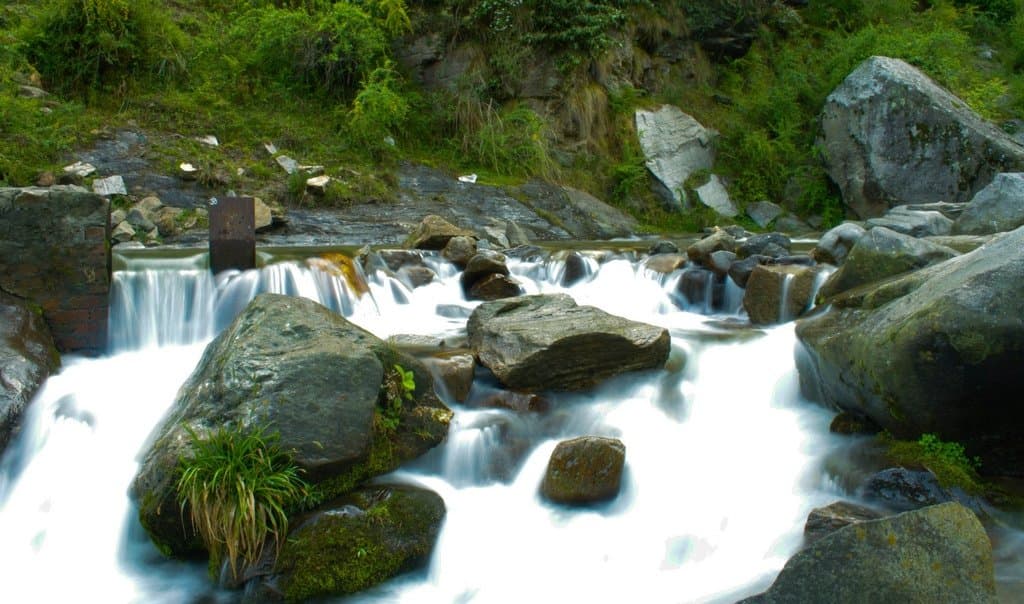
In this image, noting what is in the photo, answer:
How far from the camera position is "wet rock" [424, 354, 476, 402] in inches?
205

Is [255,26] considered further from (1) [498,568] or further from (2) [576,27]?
(1) [498,568]

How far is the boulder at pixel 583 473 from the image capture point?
449cm

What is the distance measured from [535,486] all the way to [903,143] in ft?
37.8

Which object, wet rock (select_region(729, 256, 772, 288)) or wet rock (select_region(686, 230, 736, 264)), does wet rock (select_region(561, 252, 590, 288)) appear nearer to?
wet rock (select_region(686, 230, 736, 264))

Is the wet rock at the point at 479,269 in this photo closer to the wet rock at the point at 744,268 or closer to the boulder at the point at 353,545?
the wet rock at the point at 744,268

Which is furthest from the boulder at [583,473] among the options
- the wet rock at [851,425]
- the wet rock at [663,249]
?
the wet rock at [663,249]

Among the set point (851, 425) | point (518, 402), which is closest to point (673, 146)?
A: point (851, 425)

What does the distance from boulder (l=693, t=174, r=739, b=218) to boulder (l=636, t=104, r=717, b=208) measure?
1.26ft

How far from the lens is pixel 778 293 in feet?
23.2

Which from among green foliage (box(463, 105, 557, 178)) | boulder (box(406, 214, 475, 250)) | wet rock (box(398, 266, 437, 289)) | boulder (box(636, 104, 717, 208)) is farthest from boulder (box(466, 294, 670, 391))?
boulder (box(636, 104, 717, 208))

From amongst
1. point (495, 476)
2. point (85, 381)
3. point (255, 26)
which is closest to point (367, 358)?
point (495, 476)

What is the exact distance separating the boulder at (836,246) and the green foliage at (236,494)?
5902 mm

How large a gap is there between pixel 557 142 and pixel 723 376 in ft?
Answer: 31.8

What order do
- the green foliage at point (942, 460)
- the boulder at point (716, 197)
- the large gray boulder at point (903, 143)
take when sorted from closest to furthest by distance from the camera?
1. the green foliage at point (942, 460)
2. the large gray boulder at point (903, 143)
3. the boulder at point (716, 197)
